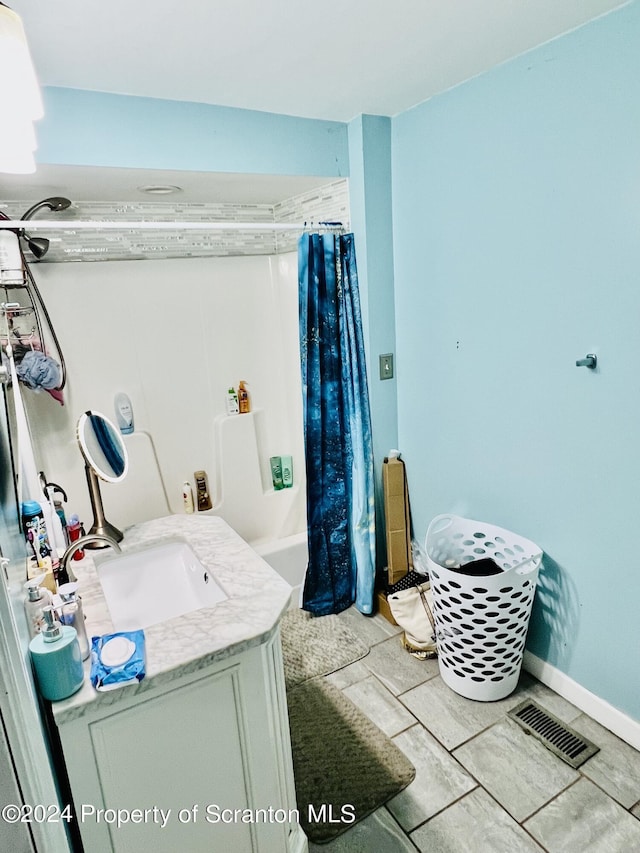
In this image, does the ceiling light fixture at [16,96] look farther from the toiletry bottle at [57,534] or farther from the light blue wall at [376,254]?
the light blue wall at [376,254]

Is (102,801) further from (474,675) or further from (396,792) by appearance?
(474,675)

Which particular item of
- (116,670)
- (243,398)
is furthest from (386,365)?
(116,670)

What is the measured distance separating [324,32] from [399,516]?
6.15 feet

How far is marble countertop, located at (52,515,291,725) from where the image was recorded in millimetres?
1128

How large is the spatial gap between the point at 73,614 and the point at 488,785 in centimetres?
138

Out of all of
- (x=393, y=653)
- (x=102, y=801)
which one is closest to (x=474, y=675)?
(x=393, y=653)

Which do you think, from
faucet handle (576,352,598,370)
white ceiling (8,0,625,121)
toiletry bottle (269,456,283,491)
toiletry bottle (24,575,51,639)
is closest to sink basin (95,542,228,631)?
toiletry bottle (24,575,51,639)

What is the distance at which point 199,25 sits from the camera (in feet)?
4.38

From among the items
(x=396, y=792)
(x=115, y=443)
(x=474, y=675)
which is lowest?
(x=396, y=792)

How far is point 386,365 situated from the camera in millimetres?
2432

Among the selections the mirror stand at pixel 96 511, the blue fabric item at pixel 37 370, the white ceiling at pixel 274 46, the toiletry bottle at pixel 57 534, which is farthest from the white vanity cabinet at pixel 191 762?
the white ceiling at pixel 274 46

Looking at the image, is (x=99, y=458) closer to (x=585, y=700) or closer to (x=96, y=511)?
(x=96, y=511)

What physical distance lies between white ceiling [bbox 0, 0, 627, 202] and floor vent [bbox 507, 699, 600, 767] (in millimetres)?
2201

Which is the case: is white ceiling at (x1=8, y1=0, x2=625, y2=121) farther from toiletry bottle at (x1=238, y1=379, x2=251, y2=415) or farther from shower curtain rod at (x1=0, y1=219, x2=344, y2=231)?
toiletry bottle at (x1=238, y1=379, x2=251, y2=415)
